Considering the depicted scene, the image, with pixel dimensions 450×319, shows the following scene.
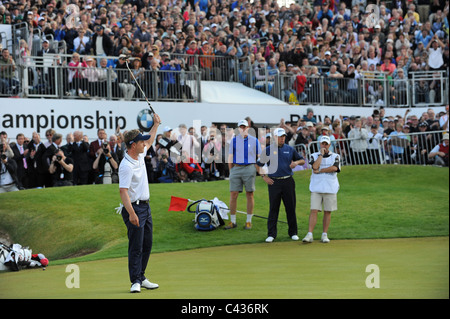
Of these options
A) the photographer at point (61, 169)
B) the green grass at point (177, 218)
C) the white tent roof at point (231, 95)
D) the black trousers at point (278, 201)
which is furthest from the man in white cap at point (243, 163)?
the white tent roof at point (231, 95)

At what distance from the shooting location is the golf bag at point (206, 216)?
1670 centimetres

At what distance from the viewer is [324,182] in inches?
591

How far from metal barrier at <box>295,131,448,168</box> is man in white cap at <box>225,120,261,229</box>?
707 cm

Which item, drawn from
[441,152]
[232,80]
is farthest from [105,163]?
[441,152]

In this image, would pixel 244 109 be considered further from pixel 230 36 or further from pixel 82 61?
pixel 82 61

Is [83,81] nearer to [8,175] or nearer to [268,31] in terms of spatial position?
[8,175]

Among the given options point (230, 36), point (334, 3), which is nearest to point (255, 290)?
point (230, 36)

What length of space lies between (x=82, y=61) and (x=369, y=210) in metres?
10.1

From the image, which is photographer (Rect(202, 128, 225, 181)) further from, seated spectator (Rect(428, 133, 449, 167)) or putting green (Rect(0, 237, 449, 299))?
putting green (Rect(0, 237, 449, 299))

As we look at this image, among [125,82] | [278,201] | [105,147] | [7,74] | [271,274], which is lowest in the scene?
[271,274]

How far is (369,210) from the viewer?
1853cm

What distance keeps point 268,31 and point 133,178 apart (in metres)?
21.5

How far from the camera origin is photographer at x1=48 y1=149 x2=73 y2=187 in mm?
20141

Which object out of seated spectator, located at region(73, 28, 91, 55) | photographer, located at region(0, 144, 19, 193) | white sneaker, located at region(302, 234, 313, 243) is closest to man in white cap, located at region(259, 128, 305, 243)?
white sneaker, located at region(302, 234, 313, 243)
